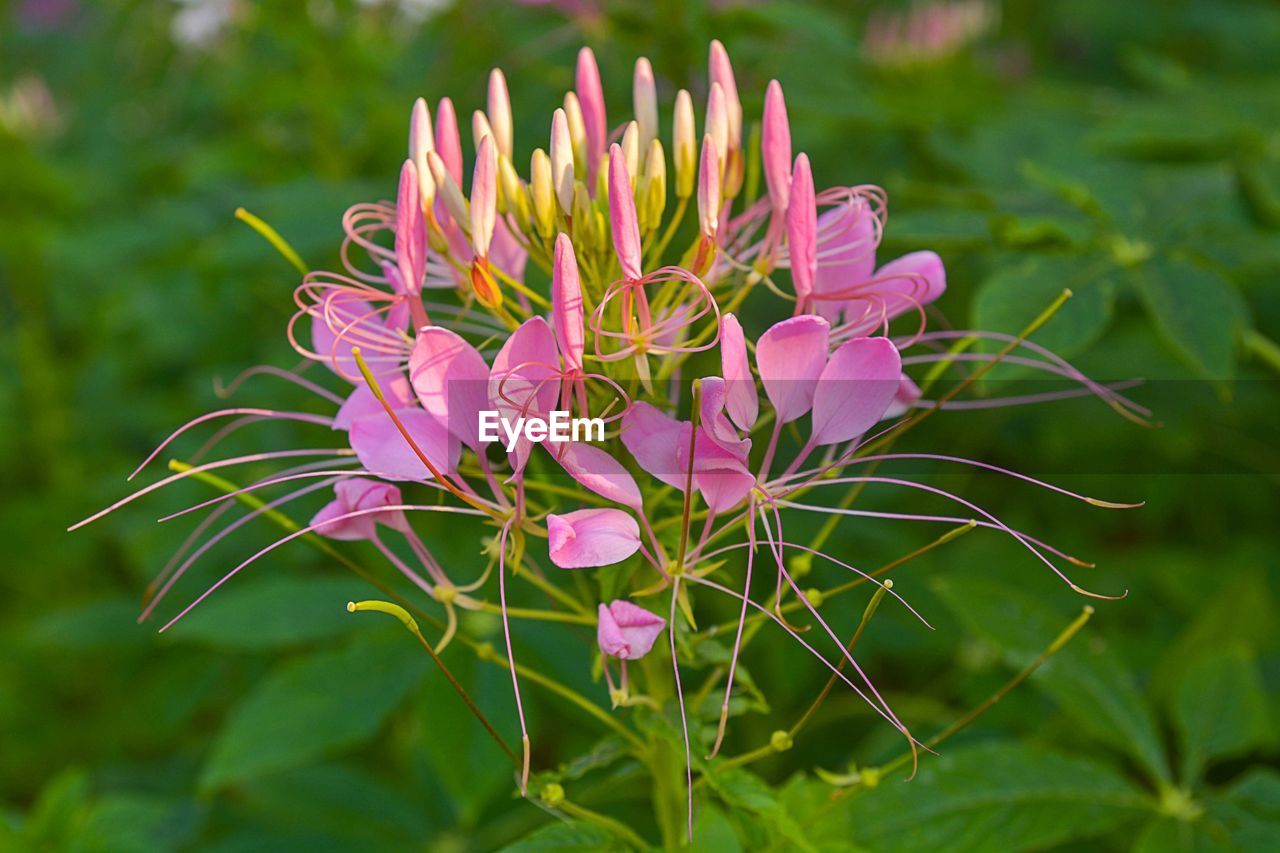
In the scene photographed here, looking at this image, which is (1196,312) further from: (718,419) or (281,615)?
(281,615)

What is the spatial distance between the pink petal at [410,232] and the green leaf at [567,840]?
0.46 meters

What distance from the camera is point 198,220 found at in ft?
7.19

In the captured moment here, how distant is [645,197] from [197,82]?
292cm

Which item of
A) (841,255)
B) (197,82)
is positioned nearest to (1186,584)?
(841,255)

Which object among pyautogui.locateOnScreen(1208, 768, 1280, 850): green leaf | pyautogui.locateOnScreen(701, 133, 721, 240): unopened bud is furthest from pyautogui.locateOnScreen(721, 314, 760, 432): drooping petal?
pyautogui.locateOnScreen(1208, 768, 1280, 850): green leaf

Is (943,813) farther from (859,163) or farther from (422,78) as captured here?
(422,78)

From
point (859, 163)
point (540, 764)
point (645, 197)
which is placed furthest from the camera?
point (859, 163)

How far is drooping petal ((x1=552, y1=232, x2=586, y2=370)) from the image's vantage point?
790 mm

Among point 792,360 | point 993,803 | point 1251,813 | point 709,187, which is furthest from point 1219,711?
point 709,187

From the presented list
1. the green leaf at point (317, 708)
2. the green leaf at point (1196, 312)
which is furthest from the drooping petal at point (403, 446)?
the green leaf at point (1196, 312)

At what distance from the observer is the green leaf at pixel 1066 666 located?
1312 millimetres

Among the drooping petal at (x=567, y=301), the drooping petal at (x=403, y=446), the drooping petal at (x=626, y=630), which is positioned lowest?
the drooping petal at (x=626, y=630)

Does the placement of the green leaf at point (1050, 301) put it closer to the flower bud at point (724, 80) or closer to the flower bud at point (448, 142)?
the flower bud at point (724, 80)

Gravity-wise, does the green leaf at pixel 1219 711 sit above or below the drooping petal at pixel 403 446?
below
